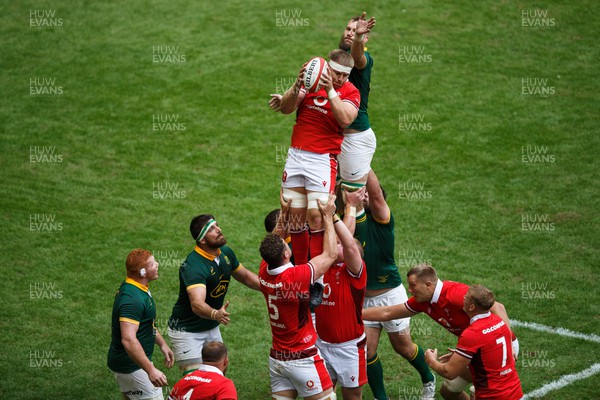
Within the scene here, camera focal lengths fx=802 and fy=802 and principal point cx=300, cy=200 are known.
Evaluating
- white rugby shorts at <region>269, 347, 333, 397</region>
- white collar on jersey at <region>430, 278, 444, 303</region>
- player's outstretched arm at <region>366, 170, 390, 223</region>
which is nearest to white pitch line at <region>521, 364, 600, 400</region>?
white collar on jersey at <region>430, 278, 444, 303</region>

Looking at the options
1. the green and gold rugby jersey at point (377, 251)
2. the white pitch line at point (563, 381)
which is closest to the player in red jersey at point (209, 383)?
the green and gold rugby jersey at point (377, 251)

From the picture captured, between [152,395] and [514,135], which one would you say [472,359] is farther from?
[514,135]

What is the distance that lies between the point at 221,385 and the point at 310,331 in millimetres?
1487

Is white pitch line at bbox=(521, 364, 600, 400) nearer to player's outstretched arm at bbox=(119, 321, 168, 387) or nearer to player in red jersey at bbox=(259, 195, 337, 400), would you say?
player in red jersey at bbox=(259, 195, 337, 400)

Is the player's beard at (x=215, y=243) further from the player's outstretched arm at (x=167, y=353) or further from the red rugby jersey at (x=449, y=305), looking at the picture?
the red rugby jersey at (x=449, y=305)

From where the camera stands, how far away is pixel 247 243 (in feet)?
50.1

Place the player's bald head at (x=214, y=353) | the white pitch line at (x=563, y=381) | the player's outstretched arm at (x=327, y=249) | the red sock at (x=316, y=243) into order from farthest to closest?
the white pitch line at (x=563, y=381) < the red sock at (x=316, y=243) < the player's outstretched arm at (x=327, y=249) < the player's bald head at (x=214, y=353)

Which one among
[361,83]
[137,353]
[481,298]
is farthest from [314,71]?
[137,353]

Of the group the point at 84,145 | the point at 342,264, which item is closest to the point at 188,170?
the point at 84,145

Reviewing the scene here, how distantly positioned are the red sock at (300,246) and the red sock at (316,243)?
1.10 feet

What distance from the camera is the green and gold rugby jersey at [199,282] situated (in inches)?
392

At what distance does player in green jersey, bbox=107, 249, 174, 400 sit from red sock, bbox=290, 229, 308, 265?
69.8 inches

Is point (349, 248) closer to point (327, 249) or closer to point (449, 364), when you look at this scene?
point (327, 249)

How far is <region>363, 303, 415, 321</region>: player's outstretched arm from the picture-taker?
32.1ft
